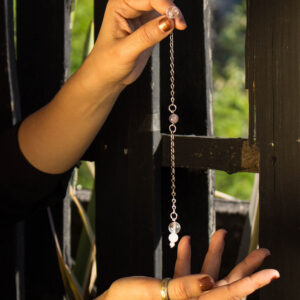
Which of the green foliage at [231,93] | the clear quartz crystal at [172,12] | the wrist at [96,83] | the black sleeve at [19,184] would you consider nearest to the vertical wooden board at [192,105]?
the wrist at [96,83]

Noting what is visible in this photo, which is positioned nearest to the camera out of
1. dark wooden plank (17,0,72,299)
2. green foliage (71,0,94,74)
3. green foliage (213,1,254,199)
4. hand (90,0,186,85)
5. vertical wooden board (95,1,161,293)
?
hand (90,0,186,85)

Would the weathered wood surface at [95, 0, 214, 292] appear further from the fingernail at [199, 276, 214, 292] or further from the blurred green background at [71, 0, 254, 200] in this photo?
the blurred green background at [71, 0, 254, 200]

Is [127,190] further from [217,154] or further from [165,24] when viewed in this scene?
[165,24]

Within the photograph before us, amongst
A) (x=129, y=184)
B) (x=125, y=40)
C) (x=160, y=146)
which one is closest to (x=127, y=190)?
(x=129, y=184)

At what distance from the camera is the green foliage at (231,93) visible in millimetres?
3967

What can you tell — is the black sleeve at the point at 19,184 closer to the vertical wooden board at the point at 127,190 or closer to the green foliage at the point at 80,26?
the vertical wooden board at the point at 127,190

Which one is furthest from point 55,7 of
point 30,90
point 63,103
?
point 63,103

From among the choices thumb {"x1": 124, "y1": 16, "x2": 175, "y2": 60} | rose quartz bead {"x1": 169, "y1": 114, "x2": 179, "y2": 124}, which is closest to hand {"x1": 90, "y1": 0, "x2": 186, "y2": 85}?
thumb {"x1": 124, "y1": 16, "x2": 175, "y2": 60}

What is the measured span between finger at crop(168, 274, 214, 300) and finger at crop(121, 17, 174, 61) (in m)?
0.38

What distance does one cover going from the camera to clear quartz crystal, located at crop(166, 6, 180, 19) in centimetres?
93

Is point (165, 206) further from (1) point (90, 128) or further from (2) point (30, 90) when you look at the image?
(2) point (30, 90)

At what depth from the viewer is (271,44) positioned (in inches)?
40.9

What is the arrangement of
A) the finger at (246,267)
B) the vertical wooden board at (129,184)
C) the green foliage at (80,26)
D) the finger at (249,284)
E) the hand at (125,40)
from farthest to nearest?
the green foliage at (80,26), the vertical wooden board at (129,184), the hand at (125,40), the finger at (246,267), the finger at (249,284)

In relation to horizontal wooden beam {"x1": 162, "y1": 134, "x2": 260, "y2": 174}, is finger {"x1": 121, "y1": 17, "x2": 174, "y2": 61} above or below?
above
